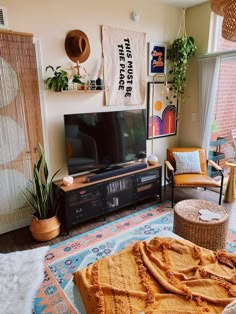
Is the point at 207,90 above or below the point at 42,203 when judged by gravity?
above

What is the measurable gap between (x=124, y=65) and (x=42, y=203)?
2137mm

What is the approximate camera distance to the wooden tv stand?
2.79 m

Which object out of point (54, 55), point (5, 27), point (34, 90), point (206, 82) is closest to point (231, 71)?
point (206, 82)

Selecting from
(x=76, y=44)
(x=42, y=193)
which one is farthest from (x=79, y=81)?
(x=42, y=193)

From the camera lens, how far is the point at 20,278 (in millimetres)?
2084

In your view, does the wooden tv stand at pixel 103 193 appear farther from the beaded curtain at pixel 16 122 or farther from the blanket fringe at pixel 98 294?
the blanket fringe at pixel 98 294

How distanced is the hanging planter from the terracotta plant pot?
9.23 ft

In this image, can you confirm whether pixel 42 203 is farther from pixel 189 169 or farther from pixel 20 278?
pixel 189 169

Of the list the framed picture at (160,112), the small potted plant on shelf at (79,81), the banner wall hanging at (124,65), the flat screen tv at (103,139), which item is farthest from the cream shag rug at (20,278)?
the framed picture at (160,112)

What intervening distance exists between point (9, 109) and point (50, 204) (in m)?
1.17

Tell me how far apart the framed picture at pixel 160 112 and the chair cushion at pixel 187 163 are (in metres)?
0.56

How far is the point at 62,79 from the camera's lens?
2.67m

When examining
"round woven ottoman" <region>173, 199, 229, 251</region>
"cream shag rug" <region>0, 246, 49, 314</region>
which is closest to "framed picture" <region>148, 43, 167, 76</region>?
"round woven ottoman" <region>173, 199, 229, 251</region>

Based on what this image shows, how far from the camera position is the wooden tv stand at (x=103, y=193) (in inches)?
110
